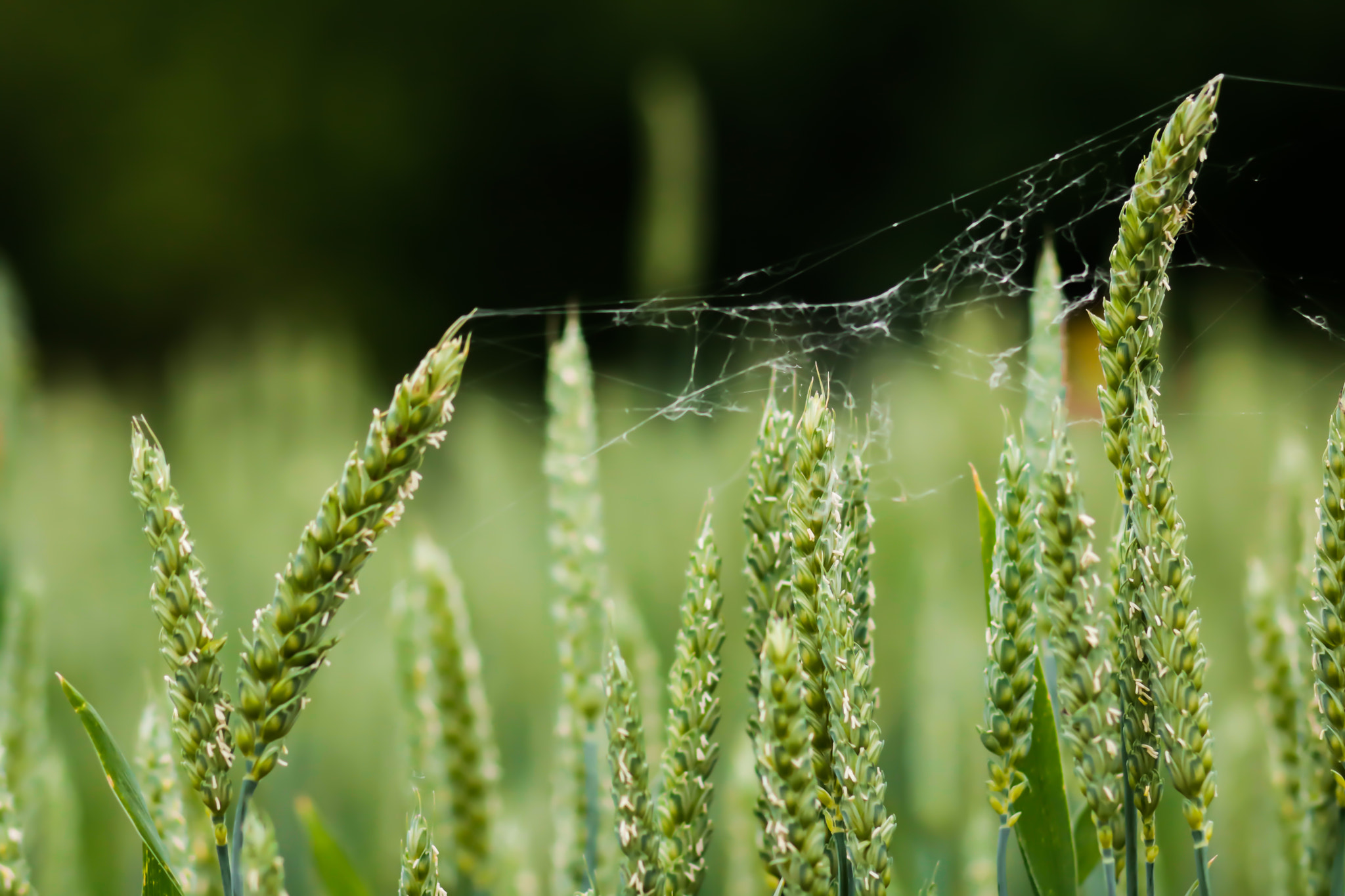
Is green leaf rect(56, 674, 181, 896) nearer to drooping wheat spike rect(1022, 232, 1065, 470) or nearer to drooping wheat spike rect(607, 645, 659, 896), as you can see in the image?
drooping wheat spike rect(607, 645, 659, 896)

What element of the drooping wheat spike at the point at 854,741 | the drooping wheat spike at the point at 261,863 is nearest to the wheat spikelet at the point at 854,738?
the drooping wheat spike at the point at 854,741

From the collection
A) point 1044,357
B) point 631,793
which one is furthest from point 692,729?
point 1044,357

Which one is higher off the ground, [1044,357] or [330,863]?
[1044,357]

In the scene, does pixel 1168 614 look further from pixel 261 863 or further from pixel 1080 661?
pixel 261 863

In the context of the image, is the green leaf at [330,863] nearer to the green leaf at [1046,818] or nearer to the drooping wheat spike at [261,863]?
the drooping wheat spike at [261,863]

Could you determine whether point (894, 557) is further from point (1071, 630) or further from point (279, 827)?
point (1071, 630)

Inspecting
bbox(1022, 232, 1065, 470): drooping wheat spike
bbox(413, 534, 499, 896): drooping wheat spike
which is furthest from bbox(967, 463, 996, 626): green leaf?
bbox(413, 534, 499, 896): drooping wheat spike
